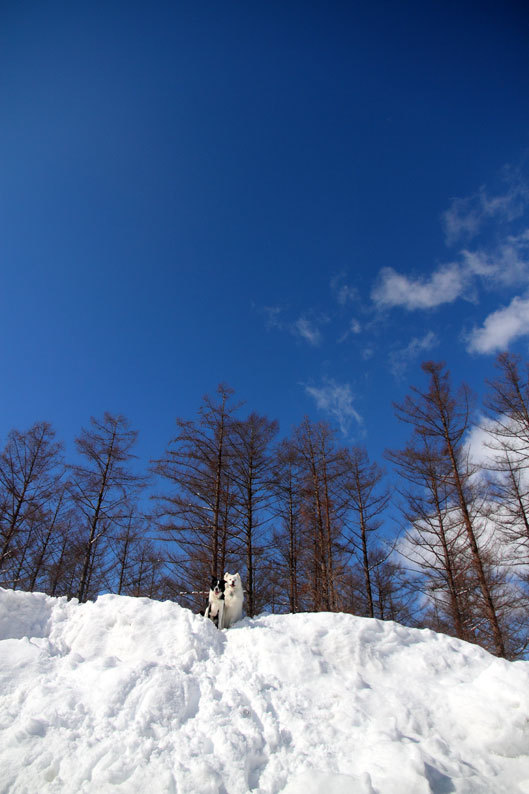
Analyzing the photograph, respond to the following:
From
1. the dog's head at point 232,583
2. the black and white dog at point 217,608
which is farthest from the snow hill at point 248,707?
the dog's head at point 232,583

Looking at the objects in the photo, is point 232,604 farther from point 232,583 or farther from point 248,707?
point 248,707

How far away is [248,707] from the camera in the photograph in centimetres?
442

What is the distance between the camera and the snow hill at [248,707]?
3447 millimetres

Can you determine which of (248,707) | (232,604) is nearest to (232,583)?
(232,604)

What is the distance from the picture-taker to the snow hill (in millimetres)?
3447

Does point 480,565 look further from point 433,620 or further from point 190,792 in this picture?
point 190,792

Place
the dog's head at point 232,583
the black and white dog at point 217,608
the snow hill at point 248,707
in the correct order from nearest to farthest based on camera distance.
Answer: the snow hill at point 248,707 < the black and white dog at point 217,608 < the dog's head at point 232,583

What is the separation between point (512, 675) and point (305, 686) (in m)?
2.49

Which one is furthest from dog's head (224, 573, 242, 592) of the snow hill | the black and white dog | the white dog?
the snow hill

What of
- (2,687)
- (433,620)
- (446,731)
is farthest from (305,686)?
(433,620)

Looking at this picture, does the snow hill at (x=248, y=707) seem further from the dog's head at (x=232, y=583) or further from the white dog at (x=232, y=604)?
the dog's head at (x=232, y=583)

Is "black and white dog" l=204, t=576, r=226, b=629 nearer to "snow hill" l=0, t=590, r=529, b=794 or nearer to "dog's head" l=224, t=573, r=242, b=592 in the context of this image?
"dog's head" l=224, t=573, r=242, b=592

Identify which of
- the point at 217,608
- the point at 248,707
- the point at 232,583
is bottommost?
the point at 248,707

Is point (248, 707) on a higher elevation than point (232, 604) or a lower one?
lower
